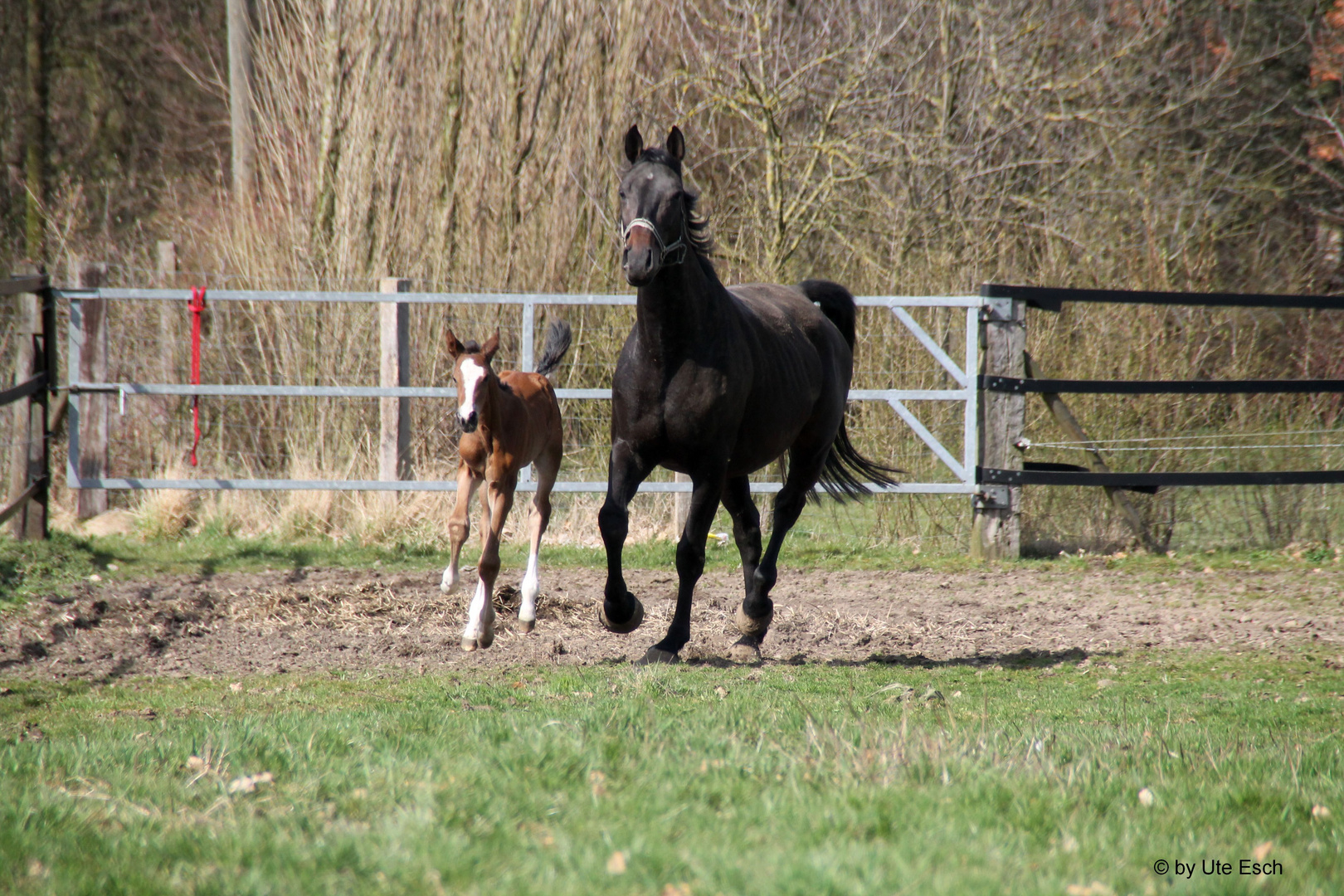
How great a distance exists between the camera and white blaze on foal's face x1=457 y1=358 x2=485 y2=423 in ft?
19.4

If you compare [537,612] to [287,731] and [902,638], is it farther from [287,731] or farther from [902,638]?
[287,731]

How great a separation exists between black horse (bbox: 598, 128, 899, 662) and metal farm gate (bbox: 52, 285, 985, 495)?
3.12 metres

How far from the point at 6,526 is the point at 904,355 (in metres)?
7.84

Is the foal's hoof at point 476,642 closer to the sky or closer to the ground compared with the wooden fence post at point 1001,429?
closer to the ground

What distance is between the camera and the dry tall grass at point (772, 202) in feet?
34.6

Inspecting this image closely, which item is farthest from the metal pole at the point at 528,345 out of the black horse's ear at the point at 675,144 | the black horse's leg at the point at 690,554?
the black horse's ear at the point at 675,144

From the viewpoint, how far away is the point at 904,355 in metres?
10.6

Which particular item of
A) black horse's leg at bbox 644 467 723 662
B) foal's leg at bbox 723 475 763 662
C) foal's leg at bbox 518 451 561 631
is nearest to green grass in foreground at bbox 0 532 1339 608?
foal's leg at bbox 518 451 561 631

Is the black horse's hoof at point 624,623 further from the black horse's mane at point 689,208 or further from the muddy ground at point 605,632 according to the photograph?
the black horse's mane at point 689,208

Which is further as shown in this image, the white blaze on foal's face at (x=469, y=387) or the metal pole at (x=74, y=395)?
the metal pole at (x=74, y=395)

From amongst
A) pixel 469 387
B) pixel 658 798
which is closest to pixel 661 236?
pixel 469 387

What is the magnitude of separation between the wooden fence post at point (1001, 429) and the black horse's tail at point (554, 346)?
3775 millimetres

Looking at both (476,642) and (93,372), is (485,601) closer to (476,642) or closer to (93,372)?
(476,642)

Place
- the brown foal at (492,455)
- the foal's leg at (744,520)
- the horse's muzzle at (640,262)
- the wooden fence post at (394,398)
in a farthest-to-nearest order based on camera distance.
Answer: the wooden fence post at (394,398)
the foal's leg at (744,520)
the brown foal at (492,455)
the horse's muzzle at (640,262)
